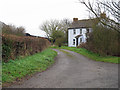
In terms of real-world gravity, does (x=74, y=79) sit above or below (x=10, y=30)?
below

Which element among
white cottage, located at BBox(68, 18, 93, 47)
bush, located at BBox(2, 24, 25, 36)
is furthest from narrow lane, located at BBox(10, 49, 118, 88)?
white cottage, located at BBox(68, 18, 93, 47)

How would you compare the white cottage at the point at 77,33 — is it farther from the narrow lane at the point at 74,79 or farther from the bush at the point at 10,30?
the narrow lane at the point at 74,79

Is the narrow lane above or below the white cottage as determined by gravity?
below

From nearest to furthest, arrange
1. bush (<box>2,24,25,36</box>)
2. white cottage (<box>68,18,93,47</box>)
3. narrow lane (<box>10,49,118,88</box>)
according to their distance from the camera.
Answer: narrow lane (<box>10,49,118,88</box>), bush (<box>2,24,25,36</box>), white cottage (<box>68,18,93,47</box>)

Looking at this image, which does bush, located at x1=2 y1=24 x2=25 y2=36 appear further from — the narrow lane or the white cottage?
the white cottage

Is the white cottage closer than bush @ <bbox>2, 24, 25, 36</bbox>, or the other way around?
bush @ <bbox>2, 24, 25, 36</bbox>

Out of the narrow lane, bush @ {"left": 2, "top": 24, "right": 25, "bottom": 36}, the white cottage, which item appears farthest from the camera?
Result: the white cottage

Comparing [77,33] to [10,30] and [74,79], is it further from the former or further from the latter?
[74,79]

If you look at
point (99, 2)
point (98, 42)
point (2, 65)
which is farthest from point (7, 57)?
point (98, 42)

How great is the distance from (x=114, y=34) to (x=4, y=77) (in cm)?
1446

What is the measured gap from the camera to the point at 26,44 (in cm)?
1210

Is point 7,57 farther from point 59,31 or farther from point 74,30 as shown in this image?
point 59,31

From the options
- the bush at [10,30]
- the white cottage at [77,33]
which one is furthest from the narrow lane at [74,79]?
the white cottage at [77,33]

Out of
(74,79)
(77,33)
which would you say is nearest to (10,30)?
(74,79)
